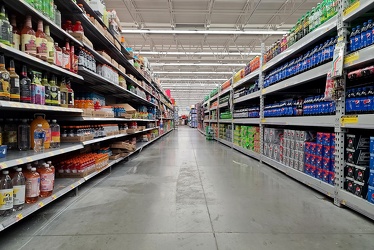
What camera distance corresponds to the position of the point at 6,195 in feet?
5.39

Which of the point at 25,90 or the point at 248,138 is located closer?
the point at 25,90

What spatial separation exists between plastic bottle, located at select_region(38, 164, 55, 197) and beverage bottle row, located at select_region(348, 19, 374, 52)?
321cm

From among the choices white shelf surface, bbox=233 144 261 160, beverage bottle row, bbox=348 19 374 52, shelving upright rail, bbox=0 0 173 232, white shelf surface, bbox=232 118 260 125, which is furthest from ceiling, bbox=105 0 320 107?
beverage bottle row, bbox=348 19 374 52

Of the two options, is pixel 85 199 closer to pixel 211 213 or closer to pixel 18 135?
pixel 18 135

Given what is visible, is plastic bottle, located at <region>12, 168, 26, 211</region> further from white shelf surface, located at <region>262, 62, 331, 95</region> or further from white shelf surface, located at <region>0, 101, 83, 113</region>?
white shelf surface, located at <region>262, 62, 331, 95</region>

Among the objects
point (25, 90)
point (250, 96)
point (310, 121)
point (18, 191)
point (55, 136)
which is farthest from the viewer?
point (250, 96)

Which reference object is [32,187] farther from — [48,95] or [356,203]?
[356,203]

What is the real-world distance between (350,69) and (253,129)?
9.86ft

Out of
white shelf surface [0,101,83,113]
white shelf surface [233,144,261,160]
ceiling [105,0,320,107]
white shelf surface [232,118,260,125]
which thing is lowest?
white shelf surface [233,144,261,160]

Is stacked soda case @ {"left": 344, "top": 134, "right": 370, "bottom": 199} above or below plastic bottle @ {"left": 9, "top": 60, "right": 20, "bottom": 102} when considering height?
below

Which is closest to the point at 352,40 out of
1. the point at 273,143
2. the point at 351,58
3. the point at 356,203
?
the point at 351,58

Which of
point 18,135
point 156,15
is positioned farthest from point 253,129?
point 156,15

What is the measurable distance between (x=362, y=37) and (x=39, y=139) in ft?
10.6

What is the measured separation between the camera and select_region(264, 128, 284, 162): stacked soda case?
13.1 ft
